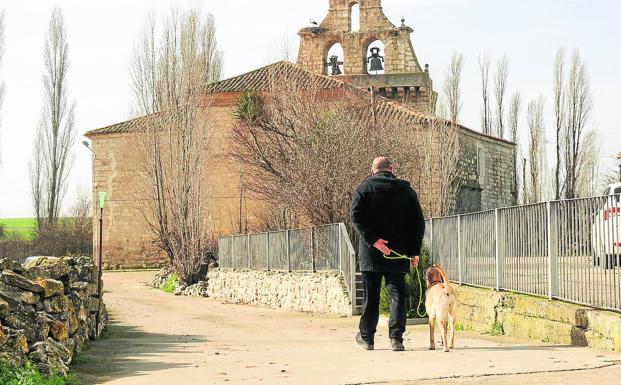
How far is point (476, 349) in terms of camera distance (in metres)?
11.6

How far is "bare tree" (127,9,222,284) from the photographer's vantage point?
37.4 meters

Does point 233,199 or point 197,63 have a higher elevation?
point 197,63

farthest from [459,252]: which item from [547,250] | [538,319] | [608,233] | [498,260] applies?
[608,233]

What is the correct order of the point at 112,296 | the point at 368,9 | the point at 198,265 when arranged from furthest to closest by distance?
the point at 368,9 → the point at 198,265 → the point at 112,296

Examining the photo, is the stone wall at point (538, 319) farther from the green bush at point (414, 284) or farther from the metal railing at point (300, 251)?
the metal railing at point (300, 251)

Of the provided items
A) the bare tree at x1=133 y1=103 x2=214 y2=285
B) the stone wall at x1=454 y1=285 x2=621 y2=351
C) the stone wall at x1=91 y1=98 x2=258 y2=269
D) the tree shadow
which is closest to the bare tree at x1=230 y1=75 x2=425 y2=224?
the bare tree at x1=133 y1=103 x2=214 y2=285

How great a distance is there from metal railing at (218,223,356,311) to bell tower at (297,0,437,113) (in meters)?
25.2

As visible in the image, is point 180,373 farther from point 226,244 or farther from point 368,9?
point 368,9

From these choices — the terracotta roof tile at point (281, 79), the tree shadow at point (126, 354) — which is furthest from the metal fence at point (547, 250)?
the terracotta roof tile at point (281, 79)

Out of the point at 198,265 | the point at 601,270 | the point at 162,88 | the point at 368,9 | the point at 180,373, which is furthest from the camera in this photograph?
the point at 368,9

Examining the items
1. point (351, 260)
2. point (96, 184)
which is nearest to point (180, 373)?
point (351, 260)

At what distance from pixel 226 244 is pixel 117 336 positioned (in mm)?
18355

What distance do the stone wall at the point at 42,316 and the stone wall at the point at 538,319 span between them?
17.6 feet

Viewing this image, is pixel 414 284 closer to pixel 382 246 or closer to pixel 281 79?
pixel 382 246
